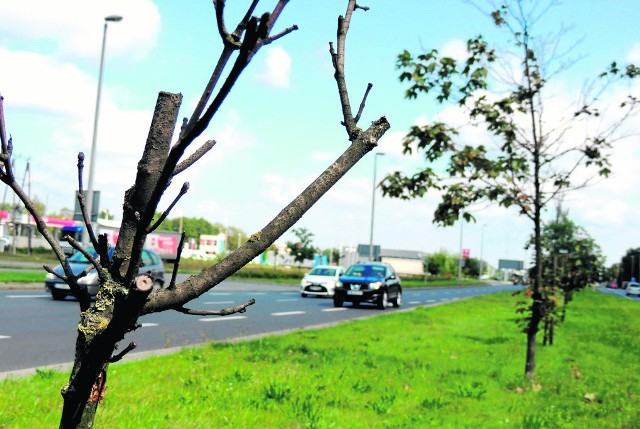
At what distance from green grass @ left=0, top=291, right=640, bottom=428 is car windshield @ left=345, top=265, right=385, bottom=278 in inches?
524

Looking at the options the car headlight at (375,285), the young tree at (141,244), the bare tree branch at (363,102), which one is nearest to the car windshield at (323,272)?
the car headlight at (375,285)

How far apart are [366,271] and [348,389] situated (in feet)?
62.7

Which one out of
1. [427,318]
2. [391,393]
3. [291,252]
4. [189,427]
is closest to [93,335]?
[189,427]

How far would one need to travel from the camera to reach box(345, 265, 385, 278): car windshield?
25.9 meters

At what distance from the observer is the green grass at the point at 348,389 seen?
5.53m

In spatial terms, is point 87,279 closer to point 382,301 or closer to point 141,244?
point 382,301

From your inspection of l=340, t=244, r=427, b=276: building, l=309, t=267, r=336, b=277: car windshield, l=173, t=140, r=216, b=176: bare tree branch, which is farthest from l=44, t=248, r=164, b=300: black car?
l=340, t=244, r=427, b=276: building

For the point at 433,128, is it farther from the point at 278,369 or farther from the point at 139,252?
the point at 139,252

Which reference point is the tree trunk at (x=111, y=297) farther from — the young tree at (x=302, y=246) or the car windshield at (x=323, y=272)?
the young tree at (x=302, y=246)

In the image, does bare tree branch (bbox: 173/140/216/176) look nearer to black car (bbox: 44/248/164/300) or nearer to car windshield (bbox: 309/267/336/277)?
black car (bbox: 44/248/164/300)

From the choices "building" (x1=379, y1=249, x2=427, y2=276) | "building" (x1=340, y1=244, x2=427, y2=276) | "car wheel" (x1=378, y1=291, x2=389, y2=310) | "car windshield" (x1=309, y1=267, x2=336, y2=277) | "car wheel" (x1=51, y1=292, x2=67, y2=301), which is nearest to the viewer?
"car wheel" (x1=51, y1=292, x2=67, y2=301)

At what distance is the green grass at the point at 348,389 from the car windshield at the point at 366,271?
13.3 meters

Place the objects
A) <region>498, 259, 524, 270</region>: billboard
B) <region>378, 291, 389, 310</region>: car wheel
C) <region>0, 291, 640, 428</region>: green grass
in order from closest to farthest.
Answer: <region>0, 291, 640, 428</region>: green grass, <region>378, 291, 389, 310</region>: car wheel, <region>498, 259, 524, 270</region>: billboard

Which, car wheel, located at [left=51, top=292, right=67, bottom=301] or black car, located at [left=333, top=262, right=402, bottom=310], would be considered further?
black car, located at [left=333, top=262, right=402, bottom=310]
